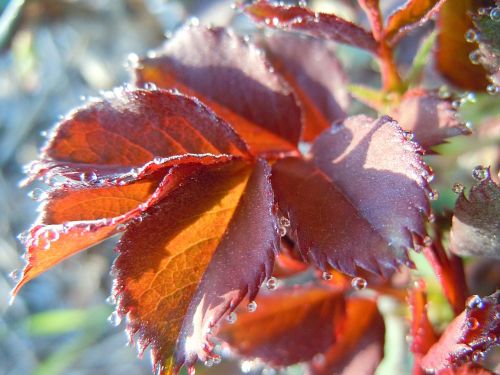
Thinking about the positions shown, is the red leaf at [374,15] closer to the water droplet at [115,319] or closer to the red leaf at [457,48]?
the red leaf at [457,48]

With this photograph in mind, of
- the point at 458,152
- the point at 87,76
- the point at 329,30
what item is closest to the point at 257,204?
the point at 329,30

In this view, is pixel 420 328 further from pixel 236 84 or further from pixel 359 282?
pixel 236 84

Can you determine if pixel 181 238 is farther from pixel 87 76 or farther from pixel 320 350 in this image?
pixel 87 76

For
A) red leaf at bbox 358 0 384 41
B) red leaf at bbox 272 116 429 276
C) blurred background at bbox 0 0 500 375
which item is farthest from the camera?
blurred background at bbox 0 0 500 375

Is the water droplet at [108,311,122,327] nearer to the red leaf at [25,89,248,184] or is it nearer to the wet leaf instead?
the red leaf at [25,89,248,184]

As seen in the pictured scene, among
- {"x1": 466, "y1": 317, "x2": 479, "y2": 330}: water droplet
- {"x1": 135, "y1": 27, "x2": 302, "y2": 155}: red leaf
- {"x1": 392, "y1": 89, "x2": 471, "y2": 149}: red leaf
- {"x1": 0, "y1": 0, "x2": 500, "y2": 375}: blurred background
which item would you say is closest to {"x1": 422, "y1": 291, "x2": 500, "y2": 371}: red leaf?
{"x1": 466, "y1": 317, "x2": 479, "y2": 330}: water droplet

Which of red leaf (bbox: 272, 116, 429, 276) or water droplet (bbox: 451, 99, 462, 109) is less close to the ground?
red leaf (bbox: 272, 116, 429, 276)
